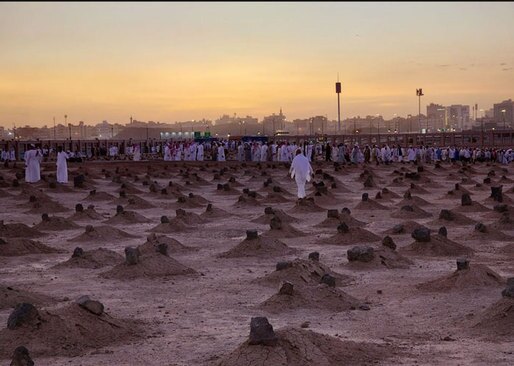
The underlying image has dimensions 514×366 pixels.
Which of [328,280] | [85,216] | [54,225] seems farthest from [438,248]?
[85,216]

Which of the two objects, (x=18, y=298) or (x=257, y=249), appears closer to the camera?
(x=18, y=298)

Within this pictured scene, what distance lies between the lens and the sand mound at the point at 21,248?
56.6ft

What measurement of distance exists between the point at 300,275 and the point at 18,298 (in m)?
4.43

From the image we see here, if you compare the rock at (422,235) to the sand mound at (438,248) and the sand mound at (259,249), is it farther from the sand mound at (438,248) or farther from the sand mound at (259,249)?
the sand mound at (259,249)

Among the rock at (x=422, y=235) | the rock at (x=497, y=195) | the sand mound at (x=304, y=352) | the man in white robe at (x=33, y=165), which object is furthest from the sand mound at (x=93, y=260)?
the man in white robe at (x=33, y=165)

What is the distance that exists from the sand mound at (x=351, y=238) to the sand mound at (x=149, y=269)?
189 inches

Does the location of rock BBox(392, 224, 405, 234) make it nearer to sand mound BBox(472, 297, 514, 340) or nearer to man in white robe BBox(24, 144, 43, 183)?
sand mound BBox(472, 297, 514, 340)

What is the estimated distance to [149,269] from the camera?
47.5 feet

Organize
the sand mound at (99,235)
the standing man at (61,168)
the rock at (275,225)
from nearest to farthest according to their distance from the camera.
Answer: the sand mound at (99,235) → the rock at (275,225) → the standing man at (61,168)

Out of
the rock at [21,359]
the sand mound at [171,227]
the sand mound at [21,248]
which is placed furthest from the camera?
the sand mound at [171,227]

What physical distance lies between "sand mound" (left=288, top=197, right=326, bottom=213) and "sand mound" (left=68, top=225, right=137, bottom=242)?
7.55 m

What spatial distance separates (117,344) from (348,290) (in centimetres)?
462

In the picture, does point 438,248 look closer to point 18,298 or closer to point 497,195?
point 18,298

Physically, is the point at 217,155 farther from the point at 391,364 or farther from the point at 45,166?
the point at 391,364
